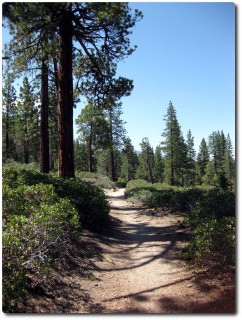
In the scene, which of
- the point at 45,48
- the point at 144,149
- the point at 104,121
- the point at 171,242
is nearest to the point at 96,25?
the point at 45,48

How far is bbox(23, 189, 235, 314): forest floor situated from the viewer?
3.76 metres

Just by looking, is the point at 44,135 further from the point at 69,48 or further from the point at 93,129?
the point at 93,129

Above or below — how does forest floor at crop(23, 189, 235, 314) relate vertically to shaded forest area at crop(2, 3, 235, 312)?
below

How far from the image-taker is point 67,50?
7711mm

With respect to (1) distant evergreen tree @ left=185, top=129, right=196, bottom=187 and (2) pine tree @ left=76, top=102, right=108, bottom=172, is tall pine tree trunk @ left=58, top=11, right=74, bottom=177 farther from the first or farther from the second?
(1) distant evergreen tree @ left=185, top=129, right=196, bottom=187

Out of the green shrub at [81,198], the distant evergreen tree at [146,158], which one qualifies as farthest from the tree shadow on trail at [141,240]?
the distant evergreen tree at [146,158]

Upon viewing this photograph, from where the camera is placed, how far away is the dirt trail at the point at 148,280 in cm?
380

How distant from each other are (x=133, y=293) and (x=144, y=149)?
58831 millimetres

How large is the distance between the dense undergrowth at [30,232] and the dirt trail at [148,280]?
30.6 inches

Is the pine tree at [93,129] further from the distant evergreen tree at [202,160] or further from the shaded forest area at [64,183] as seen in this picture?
the distant evergreen tree at [202,160]

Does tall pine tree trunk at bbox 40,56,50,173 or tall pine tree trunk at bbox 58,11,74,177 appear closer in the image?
tall pine tree trunk at bbox 58,11,74,177

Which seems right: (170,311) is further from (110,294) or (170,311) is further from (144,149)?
(144,149)

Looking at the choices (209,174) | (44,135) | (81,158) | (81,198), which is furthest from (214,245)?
(209,174)

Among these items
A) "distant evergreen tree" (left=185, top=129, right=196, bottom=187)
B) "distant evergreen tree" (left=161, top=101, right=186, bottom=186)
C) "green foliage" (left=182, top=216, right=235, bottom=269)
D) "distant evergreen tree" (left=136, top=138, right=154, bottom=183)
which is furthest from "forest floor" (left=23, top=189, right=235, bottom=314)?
"distant evergreen tree" (left=136, top=138, right=154, bottom=183)
